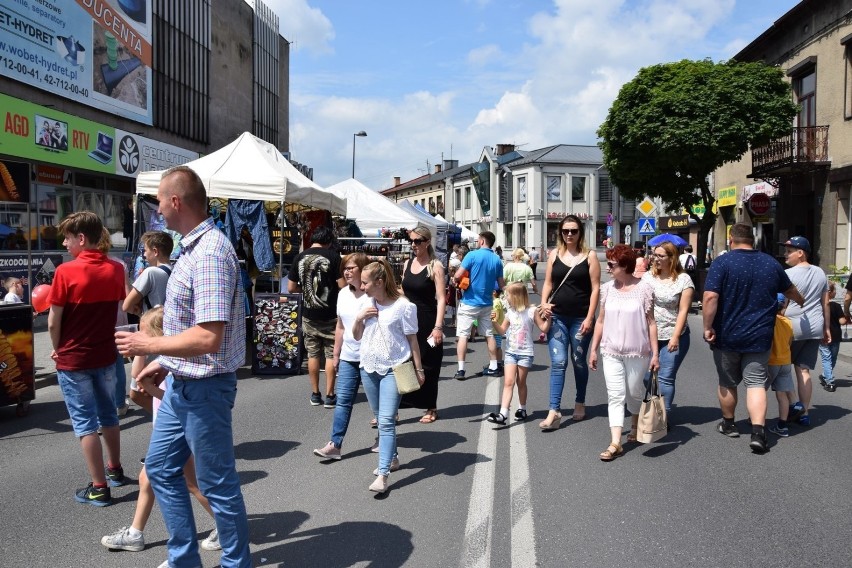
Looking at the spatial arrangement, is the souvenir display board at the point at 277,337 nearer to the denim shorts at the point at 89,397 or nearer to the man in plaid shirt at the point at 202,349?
the denim shorts at the point at 89,397

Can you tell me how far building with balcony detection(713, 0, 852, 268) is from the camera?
2112 centimetres

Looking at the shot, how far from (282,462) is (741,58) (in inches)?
1175

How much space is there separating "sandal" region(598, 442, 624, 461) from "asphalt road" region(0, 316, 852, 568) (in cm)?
6

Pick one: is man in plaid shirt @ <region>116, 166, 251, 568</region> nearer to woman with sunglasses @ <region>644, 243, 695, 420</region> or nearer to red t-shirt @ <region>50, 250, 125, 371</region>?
red t-shirt @ <region>50, 250, 125, 371</region>

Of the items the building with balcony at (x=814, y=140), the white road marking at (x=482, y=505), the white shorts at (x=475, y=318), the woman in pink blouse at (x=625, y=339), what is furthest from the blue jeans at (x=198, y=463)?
the building with balcony at (x=814, y=140)

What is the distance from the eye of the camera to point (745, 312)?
600 centimetres

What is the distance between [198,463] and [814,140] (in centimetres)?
2336

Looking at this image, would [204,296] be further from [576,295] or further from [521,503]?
[576,295]

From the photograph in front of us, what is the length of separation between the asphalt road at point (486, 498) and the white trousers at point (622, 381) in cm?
39

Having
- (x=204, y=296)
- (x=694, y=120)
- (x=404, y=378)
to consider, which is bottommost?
(x=404, y=378)

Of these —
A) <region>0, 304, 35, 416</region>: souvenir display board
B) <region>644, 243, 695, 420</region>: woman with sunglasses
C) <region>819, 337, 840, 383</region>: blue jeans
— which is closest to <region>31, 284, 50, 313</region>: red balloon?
<region>0, 304, 35, 416</region>: souvenir display board

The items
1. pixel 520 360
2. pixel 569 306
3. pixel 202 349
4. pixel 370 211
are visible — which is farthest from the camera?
pixel 370 211

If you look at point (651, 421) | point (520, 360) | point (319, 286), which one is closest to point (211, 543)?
point (651, 421)

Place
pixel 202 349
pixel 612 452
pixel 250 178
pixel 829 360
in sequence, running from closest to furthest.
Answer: pixel 202 349, pixel 612 452, pixel 829 360, pixel 250 178
